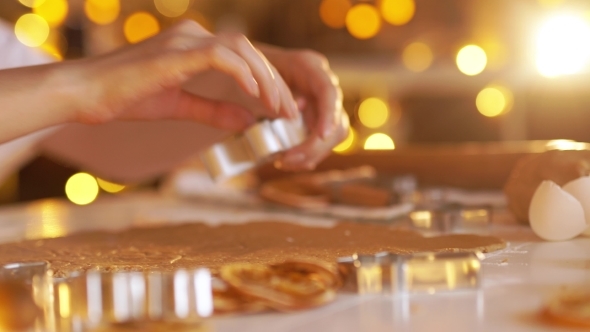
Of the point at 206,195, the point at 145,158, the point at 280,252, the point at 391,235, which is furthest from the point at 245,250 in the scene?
the point at 145,158

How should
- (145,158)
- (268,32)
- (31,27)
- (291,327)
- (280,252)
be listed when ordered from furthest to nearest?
1. (268,32)
2. (31,27)
3. (145,158)
4. (280,252)
5. (291,327)

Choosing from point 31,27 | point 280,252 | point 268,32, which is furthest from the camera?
point 268,32

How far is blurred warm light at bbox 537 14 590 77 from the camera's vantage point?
258 cm

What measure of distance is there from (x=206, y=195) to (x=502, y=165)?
0.46m

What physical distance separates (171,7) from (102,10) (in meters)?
0.28

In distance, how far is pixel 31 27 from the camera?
255 cm

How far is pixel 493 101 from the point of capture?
9.32 feet

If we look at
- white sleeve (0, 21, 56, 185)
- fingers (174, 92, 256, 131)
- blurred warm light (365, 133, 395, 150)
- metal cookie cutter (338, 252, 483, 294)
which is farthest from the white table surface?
blurred warm light (365, 133, 395, 150)

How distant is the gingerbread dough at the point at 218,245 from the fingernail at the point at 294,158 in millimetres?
75

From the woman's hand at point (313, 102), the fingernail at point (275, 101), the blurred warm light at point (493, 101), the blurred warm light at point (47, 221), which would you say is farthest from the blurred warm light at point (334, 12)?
the fingernail at point (275, 101)

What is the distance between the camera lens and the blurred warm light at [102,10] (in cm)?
265

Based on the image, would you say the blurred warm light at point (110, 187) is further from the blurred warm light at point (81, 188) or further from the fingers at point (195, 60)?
the fingers at point (195, 60)

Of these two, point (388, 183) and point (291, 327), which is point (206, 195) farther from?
point (291, 327)

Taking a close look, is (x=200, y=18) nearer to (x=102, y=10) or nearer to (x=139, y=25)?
(x=139, y=25)
